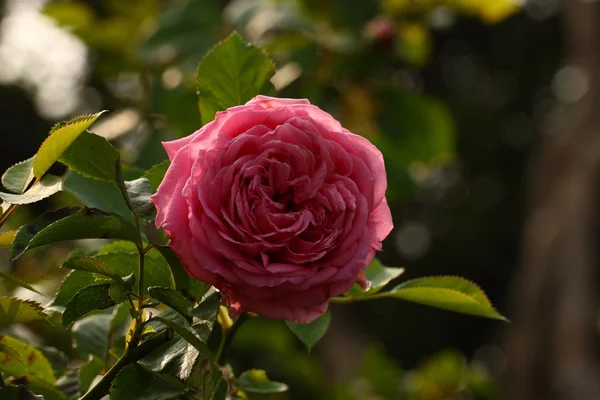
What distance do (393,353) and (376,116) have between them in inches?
277

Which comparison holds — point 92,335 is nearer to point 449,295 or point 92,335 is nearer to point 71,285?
point 71,285

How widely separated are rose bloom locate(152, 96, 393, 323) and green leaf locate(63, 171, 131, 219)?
0.10 metres

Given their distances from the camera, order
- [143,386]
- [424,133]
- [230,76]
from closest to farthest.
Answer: [143,386] < [230,76] < [424,133]

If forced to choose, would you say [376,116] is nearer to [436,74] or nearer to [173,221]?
[173,221]

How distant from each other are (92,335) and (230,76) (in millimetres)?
209

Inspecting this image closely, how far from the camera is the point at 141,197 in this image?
39 centimetres

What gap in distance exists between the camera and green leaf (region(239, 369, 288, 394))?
1.62 ft

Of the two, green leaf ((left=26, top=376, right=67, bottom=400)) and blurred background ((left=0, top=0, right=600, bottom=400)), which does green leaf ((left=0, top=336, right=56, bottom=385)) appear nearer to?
A: green leaf ((left=26, top=376, right=67, bottom=400))

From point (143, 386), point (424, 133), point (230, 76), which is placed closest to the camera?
point (143, 386)

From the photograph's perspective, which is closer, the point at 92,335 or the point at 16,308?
the point at 16,308

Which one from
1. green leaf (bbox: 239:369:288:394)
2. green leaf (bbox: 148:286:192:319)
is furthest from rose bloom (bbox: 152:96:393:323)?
green leaf (bbox: 239:369:288:394)

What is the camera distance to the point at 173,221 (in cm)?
36

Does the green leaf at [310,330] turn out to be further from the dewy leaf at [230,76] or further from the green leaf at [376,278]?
the dewy leaf at [230,76]

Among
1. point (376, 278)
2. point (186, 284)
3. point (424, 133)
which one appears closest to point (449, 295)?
point (376, 278)
